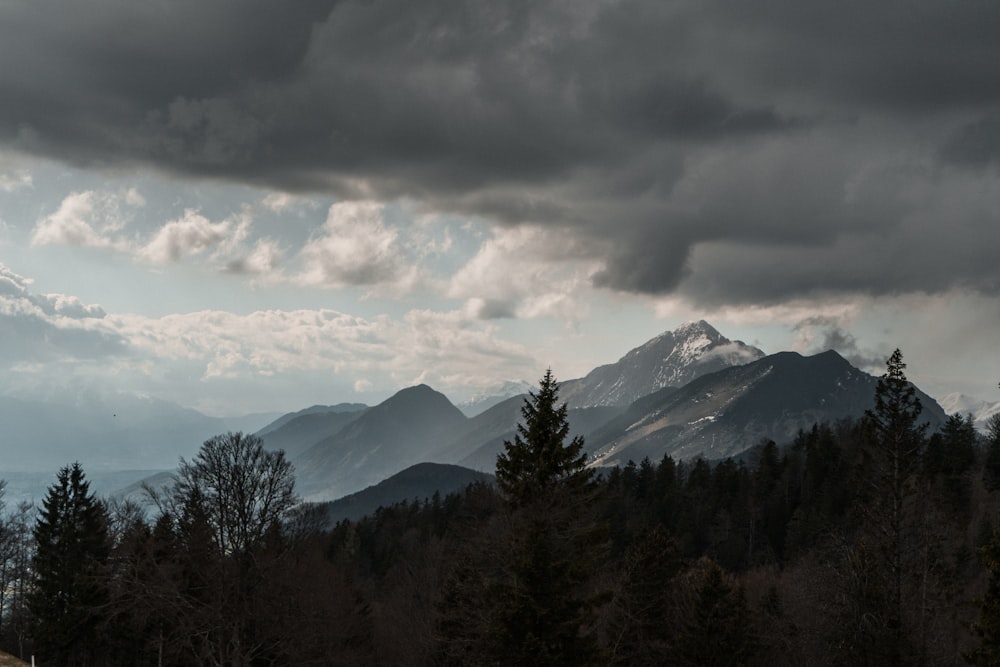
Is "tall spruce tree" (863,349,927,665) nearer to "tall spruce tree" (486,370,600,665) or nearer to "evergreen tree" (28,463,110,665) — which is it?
"tall spruce tree" (486,370,600,665)

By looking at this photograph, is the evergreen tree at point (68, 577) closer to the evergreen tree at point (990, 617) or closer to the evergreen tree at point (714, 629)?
the evergreen tree at point (714, 629)

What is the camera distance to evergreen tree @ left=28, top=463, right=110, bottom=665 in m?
53.1

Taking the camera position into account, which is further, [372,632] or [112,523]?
[372,632]

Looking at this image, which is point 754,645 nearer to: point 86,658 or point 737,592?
point 737,592

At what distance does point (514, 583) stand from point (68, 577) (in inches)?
1618

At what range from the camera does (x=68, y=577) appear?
2136 inches

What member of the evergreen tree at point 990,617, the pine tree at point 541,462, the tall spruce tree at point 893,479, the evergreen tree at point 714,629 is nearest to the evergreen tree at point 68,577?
the pine tree at point 541,462

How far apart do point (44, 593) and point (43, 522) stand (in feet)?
20.0

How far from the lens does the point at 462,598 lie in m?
43.4

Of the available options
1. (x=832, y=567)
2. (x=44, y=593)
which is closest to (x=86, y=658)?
(x=44, y=593)

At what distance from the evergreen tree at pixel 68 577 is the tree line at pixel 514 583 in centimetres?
14

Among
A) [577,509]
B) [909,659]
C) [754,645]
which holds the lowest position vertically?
[754,645]

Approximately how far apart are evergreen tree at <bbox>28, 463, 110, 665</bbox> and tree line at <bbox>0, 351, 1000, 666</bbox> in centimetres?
14

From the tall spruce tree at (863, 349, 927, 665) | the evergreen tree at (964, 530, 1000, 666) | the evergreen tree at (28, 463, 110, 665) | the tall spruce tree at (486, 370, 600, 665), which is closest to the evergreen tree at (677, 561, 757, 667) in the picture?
the tall spruce tree at (863, 349, 927, 665)
